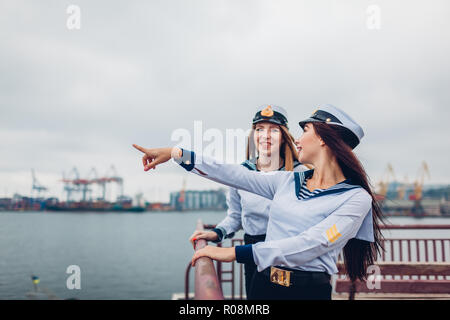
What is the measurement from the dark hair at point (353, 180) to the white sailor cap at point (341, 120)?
0.02 meters

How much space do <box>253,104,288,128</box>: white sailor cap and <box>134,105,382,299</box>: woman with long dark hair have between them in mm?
911

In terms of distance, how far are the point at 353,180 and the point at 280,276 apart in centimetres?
67

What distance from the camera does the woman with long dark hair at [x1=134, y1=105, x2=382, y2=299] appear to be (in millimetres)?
1701

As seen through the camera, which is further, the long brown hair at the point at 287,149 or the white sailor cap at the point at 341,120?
the long brown hair at the point at 287,149

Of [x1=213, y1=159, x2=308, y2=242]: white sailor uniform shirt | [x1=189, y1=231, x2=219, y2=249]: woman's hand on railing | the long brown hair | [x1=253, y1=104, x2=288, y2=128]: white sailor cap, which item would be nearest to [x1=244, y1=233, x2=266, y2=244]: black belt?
[x1=213, y1=159, x2=308, y2=242]: white sailor uniform shirt

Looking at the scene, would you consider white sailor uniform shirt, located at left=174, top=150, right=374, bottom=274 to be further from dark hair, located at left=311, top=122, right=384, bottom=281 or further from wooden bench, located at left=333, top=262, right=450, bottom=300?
wooden bench, located at left=333, top=262, right=450, bottom=300

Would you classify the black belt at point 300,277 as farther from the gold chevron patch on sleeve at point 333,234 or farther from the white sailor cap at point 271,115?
the white sailor cap at point 271,115

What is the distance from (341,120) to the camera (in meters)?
1.89

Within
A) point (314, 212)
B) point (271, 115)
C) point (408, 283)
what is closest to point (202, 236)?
point (314, 212)

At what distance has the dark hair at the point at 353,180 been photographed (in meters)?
1.88

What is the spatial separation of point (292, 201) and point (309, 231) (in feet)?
0.85

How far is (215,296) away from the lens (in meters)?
1.24

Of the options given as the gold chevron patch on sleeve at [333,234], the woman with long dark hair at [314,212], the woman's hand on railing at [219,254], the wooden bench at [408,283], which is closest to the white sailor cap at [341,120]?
the woman with long dark hair at [314,212]
